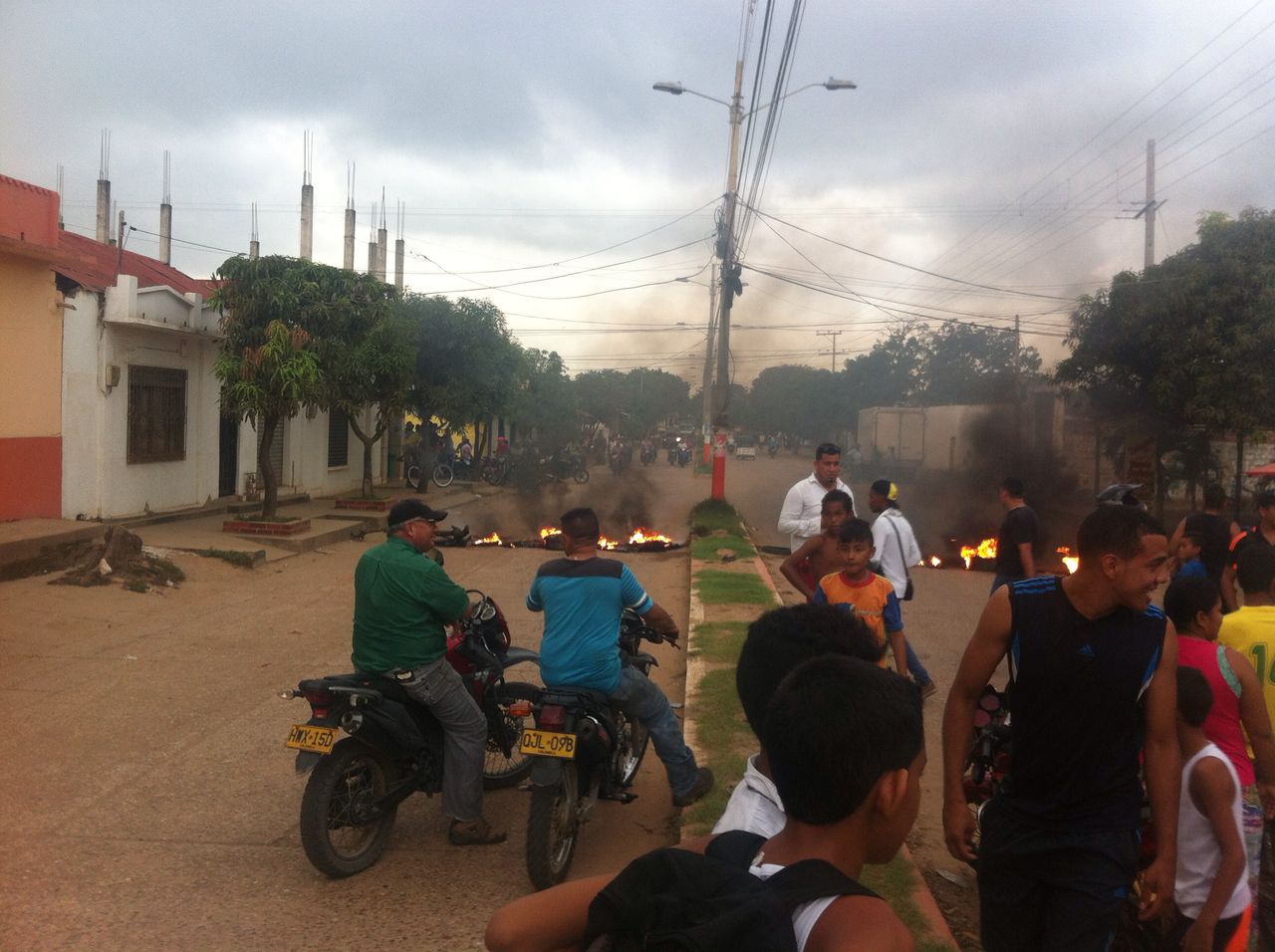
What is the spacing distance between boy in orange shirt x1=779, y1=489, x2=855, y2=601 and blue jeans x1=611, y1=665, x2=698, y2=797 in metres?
1.39

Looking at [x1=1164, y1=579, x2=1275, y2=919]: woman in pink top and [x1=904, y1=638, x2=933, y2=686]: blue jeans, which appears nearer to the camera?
[x1=1164, y1=579, x2=1275, y2=919]: woman in pink top

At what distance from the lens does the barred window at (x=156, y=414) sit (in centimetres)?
1705

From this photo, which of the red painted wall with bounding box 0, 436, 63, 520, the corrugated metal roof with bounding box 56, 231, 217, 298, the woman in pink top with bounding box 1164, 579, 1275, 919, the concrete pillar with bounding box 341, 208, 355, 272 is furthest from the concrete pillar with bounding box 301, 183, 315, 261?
the woman in pink top with bounding box 1164, 579, 1275, 919

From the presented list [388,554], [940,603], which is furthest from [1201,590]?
[940,603]

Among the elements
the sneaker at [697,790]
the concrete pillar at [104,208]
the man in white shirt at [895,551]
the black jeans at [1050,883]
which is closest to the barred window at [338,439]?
the man in white shirt at [895,551]

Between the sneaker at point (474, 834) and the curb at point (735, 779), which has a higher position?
the curb at point (735, 779)

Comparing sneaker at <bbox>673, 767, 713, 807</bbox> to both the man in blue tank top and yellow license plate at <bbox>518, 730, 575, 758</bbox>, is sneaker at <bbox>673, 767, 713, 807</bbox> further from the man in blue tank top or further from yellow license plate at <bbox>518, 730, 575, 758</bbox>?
the man in blue tank top

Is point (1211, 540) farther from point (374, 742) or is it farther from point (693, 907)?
point (693, 907)

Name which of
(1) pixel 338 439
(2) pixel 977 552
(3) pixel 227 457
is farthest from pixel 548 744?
(1) pixel 338 439

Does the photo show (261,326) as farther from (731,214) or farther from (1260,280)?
(1260,280)

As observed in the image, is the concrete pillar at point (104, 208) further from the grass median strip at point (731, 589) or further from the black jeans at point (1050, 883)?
the black jeans at point (1050, 883)

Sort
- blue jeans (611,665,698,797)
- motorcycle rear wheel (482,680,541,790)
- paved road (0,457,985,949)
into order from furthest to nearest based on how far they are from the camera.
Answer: motorcycle rear wheel (482,680,541,790)
blue jeans (611,665,698,797)
paved road (0,457,985,949)

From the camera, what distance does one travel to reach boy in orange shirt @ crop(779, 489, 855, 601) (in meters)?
6.34

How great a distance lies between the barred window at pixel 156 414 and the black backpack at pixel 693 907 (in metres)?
17.3
